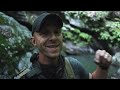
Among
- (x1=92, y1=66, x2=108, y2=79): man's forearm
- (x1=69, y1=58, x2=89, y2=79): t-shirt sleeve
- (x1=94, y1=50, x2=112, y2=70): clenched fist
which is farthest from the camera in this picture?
(x1=69, y1=58, x2=89, y2=79): t-shirt sleeve

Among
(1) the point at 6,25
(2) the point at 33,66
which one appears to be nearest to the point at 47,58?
(2) the point at 33,66

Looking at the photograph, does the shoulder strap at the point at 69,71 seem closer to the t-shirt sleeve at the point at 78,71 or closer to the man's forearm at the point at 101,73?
the t-shirt sleeve at the point at 78,71

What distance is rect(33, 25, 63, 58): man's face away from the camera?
4.56 ft

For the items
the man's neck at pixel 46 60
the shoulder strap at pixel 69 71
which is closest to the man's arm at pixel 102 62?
the shoulder strap at pixel 69 71

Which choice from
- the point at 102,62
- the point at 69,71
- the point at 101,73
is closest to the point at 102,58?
the point at 102,62

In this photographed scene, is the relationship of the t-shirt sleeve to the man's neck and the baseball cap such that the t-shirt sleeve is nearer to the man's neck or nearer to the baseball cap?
the man's neck

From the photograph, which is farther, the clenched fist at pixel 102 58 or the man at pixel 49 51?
the man at pixel 49 51

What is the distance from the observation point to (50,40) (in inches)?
54.6

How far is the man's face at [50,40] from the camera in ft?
4.56

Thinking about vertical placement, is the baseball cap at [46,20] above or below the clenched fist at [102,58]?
above

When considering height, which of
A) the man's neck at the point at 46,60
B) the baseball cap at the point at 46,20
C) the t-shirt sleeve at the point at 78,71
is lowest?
the t-shirt sleeve at the point at 78,71

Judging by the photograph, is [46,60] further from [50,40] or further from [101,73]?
[101,73]

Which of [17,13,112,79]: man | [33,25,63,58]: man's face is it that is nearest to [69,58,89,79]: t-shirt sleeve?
[17,13,112,79]: man

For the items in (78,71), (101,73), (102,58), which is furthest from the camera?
(78,71)
